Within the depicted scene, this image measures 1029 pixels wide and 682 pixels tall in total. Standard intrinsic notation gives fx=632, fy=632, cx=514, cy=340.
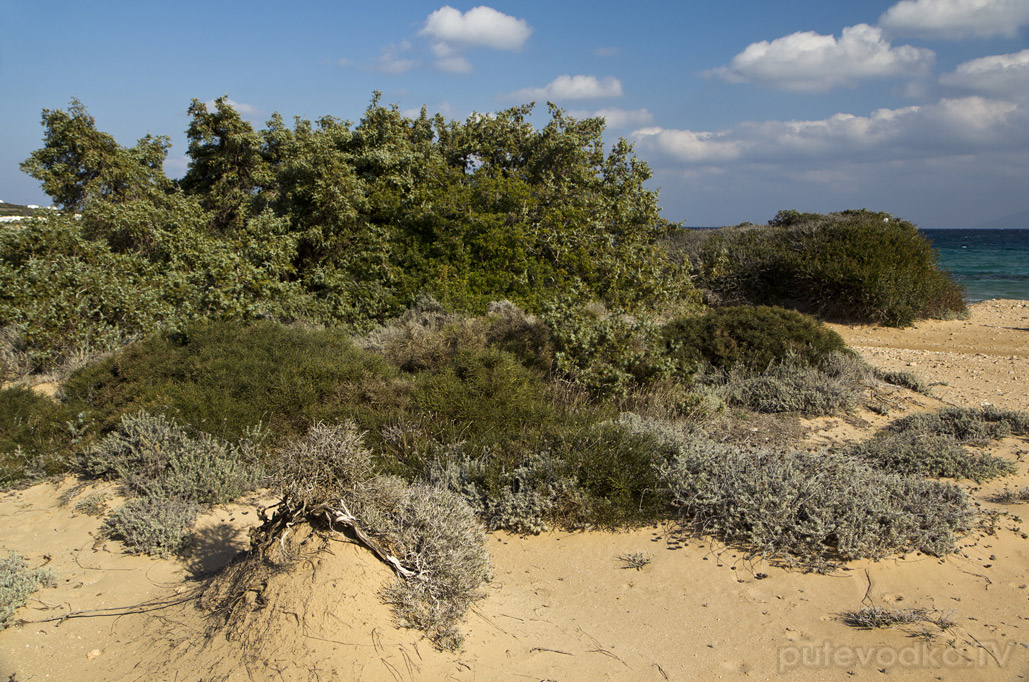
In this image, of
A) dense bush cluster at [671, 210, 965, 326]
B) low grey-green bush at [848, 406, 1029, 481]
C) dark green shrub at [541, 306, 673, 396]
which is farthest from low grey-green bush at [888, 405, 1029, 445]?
dense bush cluster at [671, 210, 965, 326]

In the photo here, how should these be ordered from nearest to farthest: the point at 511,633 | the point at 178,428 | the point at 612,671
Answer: the point at 612,671 < the point at 511,633 < the point at 178,428

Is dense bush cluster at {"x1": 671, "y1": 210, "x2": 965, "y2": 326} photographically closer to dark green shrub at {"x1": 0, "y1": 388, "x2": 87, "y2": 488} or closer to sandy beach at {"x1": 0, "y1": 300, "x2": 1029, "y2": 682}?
sandy beach at {"x1": 0, "y1": 300, "x2": 1029, "y2": 682}

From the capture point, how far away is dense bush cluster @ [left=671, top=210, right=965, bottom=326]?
588 inches

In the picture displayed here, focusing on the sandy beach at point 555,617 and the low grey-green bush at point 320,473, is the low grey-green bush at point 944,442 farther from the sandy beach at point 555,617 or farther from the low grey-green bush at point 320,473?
the low grey-green bush at point 320,473

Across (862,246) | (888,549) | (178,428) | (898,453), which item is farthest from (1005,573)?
(862,246)

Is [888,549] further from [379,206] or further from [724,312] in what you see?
[379,206]

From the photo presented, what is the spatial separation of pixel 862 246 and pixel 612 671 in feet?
51.2

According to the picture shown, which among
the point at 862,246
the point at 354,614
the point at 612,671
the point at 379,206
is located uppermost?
the point at 379,206

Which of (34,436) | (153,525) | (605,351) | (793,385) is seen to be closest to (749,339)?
(793,385)

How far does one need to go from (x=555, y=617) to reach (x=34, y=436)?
17.8 ft

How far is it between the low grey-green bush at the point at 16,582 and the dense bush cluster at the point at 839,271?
1364 centimetres

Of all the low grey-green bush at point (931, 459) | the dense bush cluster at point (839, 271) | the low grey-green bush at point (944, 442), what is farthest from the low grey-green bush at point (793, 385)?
the dense bush cluster at point (839, 271)

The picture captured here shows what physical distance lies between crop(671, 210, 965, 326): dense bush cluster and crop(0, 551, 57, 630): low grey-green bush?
13640 mm

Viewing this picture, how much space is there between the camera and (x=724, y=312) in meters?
9.27
